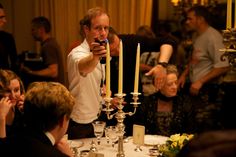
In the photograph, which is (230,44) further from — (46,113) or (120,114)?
(46,113)

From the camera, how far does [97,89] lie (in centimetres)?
268

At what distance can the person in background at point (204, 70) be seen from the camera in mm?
3916

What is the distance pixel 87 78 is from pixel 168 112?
820mm

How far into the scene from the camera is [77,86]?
263 centimetres

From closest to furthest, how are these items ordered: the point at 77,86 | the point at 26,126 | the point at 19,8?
1. the point at 26,126
2. the point at 77,86
3. the point at 19,8

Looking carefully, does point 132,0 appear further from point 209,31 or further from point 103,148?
point 103,148

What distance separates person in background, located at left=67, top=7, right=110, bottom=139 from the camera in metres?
2.52

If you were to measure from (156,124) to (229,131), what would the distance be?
234 cm

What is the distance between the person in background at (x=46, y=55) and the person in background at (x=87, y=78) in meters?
1.70

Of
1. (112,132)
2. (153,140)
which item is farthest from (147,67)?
(112,132)

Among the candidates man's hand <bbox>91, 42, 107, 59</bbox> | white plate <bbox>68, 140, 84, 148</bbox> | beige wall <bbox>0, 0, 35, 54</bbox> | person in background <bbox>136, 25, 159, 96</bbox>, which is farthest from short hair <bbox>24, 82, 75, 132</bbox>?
beige wall <bbox>0, 0, 35, 54</bbox>

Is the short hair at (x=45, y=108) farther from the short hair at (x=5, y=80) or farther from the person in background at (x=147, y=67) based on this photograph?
the person in background at (x=147, y=67)

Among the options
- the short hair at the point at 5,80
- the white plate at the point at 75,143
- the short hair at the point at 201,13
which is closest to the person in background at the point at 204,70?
the short hair at the point at 201,13

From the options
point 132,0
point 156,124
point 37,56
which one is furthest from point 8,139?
point 132,0
